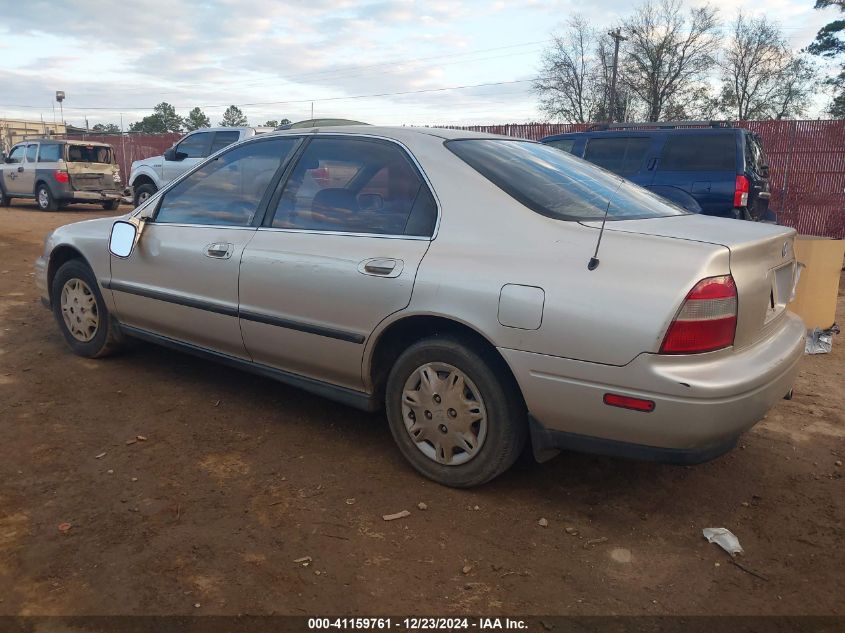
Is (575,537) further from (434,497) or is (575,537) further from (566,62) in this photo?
(566,62)

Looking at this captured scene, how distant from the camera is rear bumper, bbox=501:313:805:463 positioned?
100 inches

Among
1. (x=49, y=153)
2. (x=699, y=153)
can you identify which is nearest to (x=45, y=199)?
(x=49, y=153)

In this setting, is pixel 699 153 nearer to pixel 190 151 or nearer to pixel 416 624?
pixel 416 624

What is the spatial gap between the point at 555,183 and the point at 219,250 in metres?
1.85

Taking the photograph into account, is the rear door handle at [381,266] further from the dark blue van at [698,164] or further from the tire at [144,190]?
the tire at [144,190]

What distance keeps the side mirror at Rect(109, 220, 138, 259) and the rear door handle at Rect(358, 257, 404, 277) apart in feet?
6.16

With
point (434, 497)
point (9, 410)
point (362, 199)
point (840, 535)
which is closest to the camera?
point (840, 535)

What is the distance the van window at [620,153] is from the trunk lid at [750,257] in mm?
5977

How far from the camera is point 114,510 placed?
2.95m

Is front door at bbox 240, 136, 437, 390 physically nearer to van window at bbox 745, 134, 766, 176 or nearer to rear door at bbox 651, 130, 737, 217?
rear door at bbox 651, 130, 737, 217

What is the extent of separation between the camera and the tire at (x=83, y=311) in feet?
15.7

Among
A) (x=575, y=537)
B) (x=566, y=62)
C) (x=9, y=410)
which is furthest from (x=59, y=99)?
(x=575, y=537)

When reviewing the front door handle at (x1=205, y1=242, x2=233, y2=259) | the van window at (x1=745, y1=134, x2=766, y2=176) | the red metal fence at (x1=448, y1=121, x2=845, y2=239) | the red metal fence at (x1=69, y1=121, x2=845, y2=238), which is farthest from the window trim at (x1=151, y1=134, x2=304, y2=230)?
the red metal fence at (x1=69, y1=121, x2=845, y2=238)

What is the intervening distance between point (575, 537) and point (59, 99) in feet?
142
